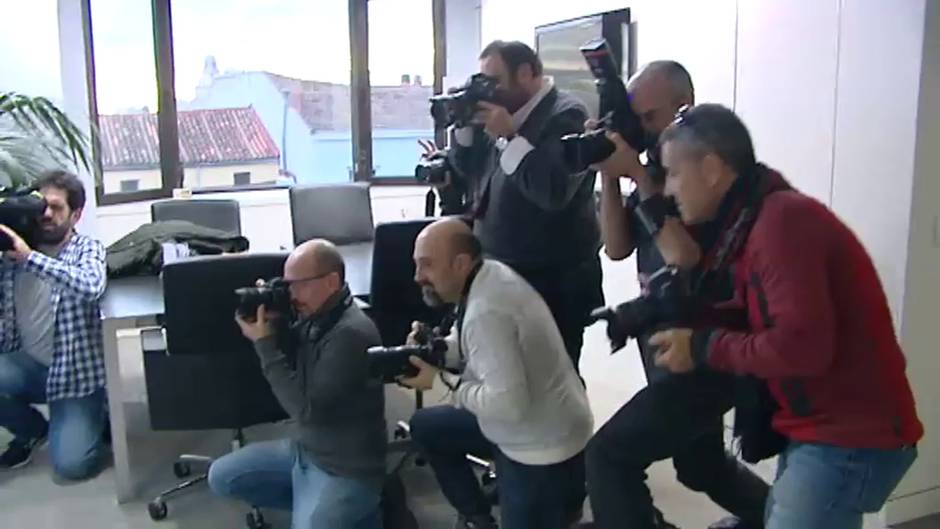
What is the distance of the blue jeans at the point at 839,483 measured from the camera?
1566 mm

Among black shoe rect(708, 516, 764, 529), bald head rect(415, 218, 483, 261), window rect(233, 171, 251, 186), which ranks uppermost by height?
bald head rect(415, 218, 483, 261)

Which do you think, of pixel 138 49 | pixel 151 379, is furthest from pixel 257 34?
pixel 151 379

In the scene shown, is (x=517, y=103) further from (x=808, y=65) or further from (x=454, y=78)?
(x=454, y=78)

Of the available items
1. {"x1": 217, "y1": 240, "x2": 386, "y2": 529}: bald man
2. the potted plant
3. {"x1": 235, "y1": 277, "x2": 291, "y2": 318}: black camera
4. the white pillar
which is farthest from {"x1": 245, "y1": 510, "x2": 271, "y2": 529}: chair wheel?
the white pillar

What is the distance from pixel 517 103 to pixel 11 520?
2136 mm

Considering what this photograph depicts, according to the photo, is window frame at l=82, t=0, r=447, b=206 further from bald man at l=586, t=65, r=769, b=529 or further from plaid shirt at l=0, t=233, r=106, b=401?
bald man at l=586, t=65, r=769, b=529

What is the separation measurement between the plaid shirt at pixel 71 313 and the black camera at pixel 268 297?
1.11 metres

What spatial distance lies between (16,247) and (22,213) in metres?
0.14

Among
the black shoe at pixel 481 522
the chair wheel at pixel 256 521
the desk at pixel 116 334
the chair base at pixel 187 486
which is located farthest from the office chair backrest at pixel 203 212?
the black shoe at pixel 481 522

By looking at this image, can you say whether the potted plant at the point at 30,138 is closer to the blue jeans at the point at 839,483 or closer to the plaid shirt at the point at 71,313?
the plaid shirt at the point at 71,313

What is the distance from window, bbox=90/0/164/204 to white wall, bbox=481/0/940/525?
3.80m

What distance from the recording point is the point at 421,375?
7.14ft

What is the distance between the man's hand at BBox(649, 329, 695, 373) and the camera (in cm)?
166

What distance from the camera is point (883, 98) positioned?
2.77 metres
